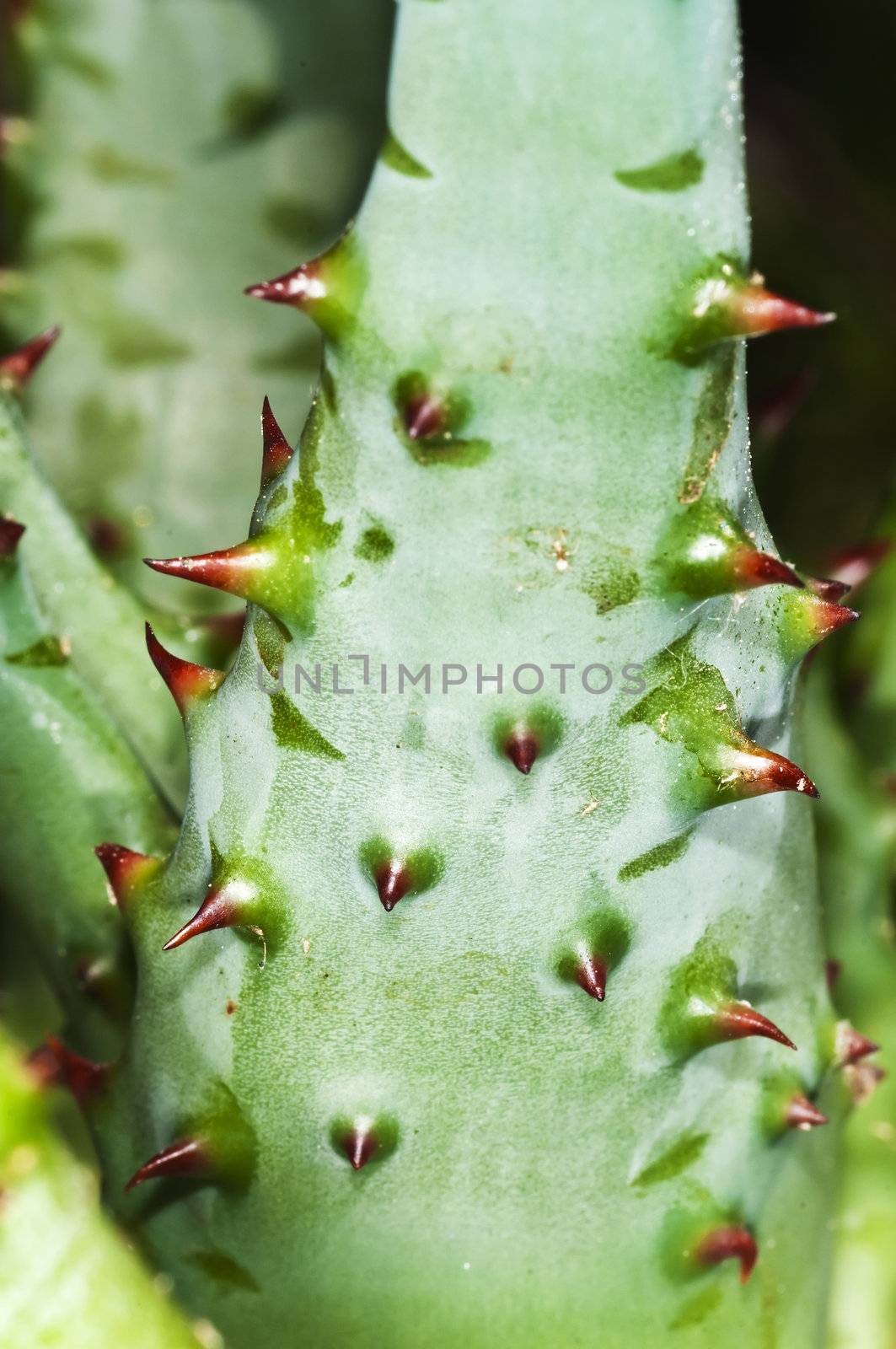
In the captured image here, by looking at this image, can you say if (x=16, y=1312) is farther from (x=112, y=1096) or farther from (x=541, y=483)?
(x=541, y=483)

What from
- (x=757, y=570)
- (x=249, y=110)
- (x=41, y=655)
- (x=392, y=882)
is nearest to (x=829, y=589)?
(x=757, y=570)

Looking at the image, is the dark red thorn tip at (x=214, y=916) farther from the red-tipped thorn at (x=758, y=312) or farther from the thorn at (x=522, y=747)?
the red-tipped thorn at (x=758, y=312)

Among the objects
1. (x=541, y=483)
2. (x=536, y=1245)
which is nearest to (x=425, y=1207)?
(x=536, y=1245)

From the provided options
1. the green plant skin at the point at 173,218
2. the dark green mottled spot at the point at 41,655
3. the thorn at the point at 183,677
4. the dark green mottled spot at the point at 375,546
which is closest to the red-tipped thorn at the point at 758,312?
the dark green mottled spot at the point at 375,546

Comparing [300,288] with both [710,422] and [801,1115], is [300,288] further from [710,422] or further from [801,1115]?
[801,1115]

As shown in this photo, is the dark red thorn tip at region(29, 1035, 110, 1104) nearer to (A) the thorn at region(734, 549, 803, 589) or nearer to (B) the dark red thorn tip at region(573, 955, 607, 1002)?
(B) the dark red thorn tip at region(573, 955, 607, 1002)

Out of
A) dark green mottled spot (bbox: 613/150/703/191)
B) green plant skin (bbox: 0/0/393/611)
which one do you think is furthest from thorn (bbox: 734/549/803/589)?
green plant skin (bbox: 0/0/393/611)
